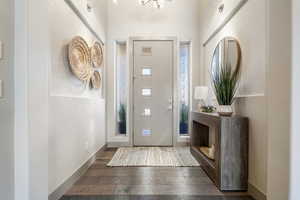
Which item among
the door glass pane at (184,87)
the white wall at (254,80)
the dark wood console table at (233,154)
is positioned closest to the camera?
the white wall at (254,80)

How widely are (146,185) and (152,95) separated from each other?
258 centimetres

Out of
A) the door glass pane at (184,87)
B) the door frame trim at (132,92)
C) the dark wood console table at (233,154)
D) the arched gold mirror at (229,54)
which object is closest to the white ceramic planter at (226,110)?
the dark wood console table at (233,154)

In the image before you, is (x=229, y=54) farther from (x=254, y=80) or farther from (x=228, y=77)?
(x=254, y=80)

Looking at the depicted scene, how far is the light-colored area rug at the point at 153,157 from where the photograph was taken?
11.3 ft

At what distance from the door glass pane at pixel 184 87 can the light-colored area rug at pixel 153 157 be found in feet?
1.95

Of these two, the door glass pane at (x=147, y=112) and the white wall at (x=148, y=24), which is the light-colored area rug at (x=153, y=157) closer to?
the white wall at (x=148, y=24)

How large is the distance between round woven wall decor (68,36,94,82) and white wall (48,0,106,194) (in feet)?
0.22

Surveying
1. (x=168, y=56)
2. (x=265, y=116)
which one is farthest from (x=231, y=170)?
(x=168, y=56)

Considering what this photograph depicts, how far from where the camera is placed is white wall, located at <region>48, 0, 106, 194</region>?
85.4 inches

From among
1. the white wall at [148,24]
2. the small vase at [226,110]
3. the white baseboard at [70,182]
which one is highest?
the white wall at [148,24]

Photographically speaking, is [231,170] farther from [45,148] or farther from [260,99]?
[45,148]

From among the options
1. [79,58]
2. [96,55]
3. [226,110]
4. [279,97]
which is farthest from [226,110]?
[96,55]

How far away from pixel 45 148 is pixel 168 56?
3.66 m

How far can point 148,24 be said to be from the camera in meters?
4.88
